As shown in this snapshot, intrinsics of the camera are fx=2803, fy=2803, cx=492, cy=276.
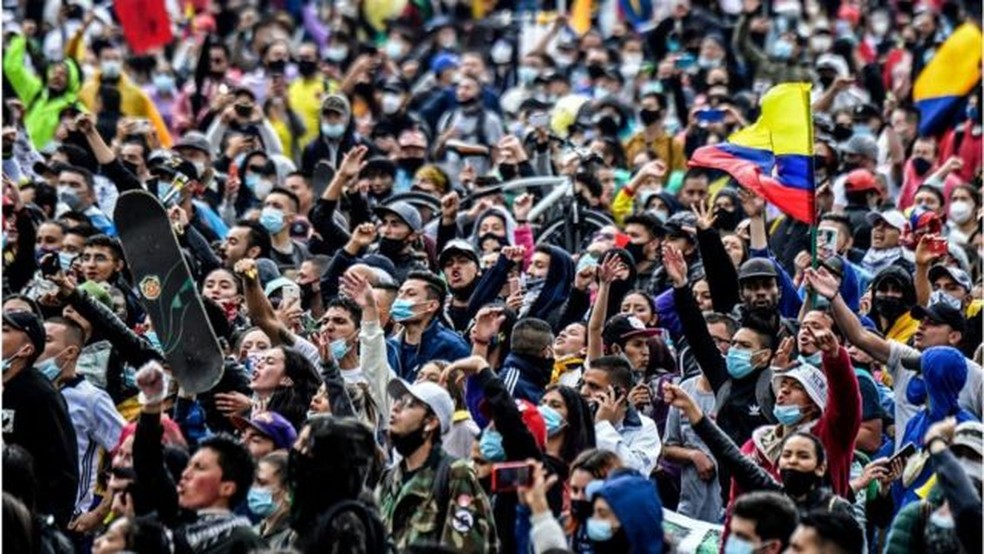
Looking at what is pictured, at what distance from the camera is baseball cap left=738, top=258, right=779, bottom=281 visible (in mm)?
14000

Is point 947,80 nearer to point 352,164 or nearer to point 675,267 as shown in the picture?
point 352,164

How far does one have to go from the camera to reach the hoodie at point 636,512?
9.85m

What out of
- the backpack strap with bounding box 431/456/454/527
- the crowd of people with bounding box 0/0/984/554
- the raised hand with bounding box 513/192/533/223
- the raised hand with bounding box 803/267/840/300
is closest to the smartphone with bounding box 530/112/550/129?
the crowd of people with bounding box 0/0/984/554

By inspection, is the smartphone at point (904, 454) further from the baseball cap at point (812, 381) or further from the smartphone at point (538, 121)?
the smartphone at point (538, 121)

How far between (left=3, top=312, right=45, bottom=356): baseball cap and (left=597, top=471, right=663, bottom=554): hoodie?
297cm

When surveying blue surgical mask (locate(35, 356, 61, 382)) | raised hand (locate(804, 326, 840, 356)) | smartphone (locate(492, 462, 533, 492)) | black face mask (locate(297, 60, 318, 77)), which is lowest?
black face mask (locate(297, 60, 318, 77))

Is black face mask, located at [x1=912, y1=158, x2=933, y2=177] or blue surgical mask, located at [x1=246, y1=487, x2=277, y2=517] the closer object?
blue surgical mask, located at [x1=246, y1=487, x2=277, y2=517]

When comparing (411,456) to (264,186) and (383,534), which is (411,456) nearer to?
(383,534)

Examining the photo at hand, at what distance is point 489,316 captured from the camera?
1314 centimetres

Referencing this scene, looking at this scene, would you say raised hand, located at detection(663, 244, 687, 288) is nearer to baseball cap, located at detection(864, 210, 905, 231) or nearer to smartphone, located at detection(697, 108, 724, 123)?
baseball cap, located at detection(864, 210, 905, 231)

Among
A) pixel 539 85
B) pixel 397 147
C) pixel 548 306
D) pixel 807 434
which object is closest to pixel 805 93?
pixel 548 306

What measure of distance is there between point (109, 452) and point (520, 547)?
6.99ft

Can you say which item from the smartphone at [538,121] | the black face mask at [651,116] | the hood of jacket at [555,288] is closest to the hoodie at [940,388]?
the hood of jacket at [555,288]

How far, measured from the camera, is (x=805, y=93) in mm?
→ 14336
